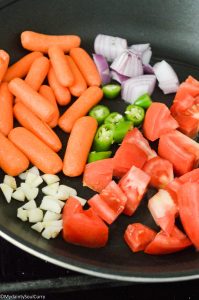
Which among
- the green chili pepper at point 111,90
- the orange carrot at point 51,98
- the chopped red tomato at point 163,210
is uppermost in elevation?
the orange carrot at point 51,98

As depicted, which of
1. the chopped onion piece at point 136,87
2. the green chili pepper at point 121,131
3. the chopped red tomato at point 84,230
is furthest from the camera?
the chopped onion piece at point 136,87

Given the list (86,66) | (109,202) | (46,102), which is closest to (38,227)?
(109,202)

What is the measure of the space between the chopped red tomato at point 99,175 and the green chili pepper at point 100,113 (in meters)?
0.31

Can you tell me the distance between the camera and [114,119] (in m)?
2.20

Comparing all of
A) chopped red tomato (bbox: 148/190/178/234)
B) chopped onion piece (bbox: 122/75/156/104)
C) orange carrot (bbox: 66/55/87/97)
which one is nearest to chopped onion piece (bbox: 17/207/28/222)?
chopped red tomato (bbox: 148/190/178/234)

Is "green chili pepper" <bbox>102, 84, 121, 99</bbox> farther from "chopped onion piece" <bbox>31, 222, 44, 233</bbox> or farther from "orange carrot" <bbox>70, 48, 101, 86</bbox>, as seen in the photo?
"chopped onion piece" <bbox>31, 222, 44, 233</bbox>

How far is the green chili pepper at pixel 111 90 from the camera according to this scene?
2316mm

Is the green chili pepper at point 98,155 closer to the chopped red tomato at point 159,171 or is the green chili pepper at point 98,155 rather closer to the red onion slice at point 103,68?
the chopped red tomato at point 159,171

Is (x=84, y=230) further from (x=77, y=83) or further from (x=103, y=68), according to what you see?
(x=103, y=68)

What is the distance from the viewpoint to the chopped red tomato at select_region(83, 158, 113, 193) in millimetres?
1931

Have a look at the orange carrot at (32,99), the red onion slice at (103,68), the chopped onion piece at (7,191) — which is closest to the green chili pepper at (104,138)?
the orange carrot at (32,99)

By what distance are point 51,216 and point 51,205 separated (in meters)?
0.05

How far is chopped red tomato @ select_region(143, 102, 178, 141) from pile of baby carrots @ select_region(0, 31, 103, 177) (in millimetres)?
250

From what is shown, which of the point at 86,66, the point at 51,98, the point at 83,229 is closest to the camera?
the point at 83,229
